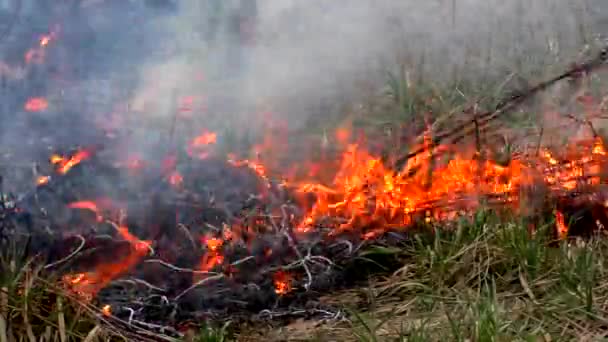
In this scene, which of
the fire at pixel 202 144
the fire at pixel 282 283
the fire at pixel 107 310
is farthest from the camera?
the fire at pixel 202 144

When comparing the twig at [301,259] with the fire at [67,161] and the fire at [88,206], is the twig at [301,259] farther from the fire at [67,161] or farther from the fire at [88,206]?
the fire at [67,161]

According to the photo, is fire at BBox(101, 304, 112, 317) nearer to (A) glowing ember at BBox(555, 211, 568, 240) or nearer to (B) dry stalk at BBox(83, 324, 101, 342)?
(B) dry stalk at BBox(83, 324, 101, 342)

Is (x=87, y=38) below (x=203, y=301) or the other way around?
the other way around

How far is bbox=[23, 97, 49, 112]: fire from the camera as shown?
12.5 ft

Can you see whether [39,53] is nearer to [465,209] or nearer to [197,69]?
[197,69]

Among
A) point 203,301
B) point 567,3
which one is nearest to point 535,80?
point 567,3

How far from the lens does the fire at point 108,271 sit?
9.93 feet

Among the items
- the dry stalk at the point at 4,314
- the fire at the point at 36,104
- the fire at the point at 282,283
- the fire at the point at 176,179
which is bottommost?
the fire at the point at 282,283

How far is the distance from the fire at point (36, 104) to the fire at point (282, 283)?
4.59ft

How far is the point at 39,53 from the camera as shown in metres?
4.11

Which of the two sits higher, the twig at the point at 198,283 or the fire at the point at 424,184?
the fire at the point at 424,184

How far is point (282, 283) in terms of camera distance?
10.6ft

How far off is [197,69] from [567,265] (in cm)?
207

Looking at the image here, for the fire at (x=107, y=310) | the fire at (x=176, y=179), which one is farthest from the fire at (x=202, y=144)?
the fire at (x=107, y=310)
